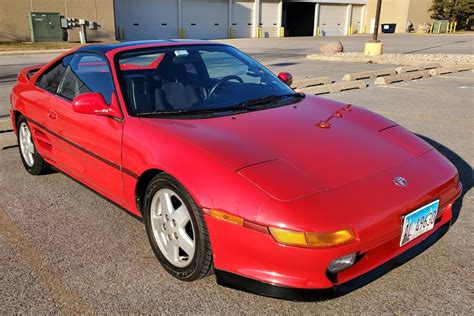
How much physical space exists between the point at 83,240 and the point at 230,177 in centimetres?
151

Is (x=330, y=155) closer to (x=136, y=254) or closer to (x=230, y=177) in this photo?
(x=230, y=177)

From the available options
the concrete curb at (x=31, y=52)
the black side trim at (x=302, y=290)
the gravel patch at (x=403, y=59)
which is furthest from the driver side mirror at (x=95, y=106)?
the concrete curb at (x=31, y=52)

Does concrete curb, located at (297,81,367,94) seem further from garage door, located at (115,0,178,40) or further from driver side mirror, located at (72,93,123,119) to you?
garage door, located at (115,0,178,40)

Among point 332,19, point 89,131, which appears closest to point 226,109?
point 89,131

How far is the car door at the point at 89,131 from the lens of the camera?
312 centimetres

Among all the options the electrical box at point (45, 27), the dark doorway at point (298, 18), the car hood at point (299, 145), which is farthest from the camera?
the dark doorway at point (298, 18)

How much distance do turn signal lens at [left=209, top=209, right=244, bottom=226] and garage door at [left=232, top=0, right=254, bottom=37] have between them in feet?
122

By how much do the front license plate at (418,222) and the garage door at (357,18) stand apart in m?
49.6

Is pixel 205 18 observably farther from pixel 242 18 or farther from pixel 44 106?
pixel 44 106

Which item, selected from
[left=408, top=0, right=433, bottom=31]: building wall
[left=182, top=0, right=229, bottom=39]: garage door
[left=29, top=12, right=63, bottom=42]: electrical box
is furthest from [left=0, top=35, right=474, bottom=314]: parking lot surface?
[left=408, top=0, right=433, bottom=31]: building wall

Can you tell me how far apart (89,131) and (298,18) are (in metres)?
47.9

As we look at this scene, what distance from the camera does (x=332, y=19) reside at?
46031 mm

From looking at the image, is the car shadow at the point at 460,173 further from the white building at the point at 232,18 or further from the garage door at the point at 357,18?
the garage door at the point at 357,18

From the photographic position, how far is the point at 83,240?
10.6 ft
